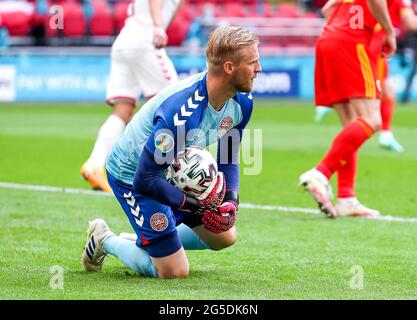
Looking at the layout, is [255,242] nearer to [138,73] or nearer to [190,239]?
[190,239]

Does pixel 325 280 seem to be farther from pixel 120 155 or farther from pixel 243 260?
pixel 120 155

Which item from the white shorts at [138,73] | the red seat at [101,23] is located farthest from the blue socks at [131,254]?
the red seat at [101,23]

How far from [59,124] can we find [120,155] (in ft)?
40.0

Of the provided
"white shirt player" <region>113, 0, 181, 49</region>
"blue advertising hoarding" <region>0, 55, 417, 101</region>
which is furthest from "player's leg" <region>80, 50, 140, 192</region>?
"blue advertising hoarding" <region>0, 55, 417, 101</region>

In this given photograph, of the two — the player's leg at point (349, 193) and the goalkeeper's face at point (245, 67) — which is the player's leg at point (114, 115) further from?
the goalkeeper's face at point (245, 67)

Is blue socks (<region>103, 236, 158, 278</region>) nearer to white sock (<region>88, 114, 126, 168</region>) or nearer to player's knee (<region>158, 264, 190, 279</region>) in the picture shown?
player's knee (<region>158, 264, 190, 279</region>)

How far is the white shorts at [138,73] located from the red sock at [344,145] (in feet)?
6.19

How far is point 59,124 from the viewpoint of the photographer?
18.0 metres

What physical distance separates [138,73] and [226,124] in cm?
403

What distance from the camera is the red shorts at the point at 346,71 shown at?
844cm

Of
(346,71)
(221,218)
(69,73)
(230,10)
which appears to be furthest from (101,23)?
(221,218)

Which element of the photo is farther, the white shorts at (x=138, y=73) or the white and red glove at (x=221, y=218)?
the white shorts at (x=138, y=73)
